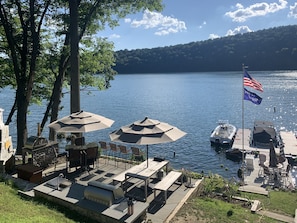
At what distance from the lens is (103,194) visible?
6.81 metres

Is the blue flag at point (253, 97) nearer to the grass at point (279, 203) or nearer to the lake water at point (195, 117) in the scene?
the grass at point (279, 203)

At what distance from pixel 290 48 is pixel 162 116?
4012 inches

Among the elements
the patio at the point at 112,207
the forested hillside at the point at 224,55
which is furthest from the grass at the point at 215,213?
the forested hillside at the point at 224,55

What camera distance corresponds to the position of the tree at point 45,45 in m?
12.7

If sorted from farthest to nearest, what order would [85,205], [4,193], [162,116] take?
[162,116], [4,193], [85,205]

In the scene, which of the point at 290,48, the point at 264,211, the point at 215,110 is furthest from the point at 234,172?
the point at 290,48

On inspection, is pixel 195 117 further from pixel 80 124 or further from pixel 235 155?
pixel 80 124

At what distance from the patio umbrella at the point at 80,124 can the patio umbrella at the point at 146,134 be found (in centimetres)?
120

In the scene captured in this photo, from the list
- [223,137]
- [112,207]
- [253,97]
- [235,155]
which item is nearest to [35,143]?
[112,207]

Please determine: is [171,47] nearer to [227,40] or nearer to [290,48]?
[227,40]

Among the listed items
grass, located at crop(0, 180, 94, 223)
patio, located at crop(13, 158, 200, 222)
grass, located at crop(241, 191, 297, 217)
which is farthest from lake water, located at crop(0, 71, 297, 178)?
grass, located at crop(0, 180, 94, 223)

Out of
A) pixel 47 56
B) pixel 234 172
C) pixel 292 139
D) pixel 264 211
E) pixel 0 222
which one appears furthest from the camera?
pixel 292 139

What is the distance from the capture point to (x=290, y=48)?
124688mm

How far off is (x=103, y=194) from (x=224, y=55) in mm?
143704
